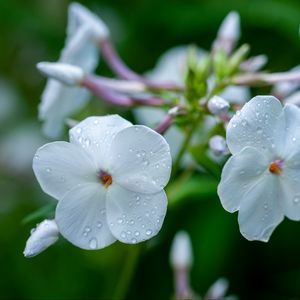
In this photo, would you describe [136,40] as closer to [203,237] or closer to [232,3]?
[232,3]

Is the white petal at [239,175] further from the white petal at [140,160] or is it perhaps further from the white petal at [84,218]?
the white petal at [84,218]

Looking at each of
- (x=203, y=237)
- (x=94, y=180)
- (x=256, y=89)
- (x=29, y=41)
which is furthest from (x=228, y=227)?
(x=29, y=41)

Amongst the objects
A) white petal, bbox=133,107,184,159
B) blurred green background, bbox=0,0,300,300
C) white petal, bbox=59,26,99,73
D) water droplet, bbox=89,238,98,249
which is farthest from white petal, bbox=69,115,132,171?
white petal, bbox=133,107,184,159

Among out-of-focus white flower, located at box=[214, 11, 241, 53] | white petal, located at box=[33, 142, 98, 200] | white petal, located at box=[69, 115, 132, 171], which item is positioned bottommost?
out-of-focus white flower, located at box=[214, 11, 241, 53]

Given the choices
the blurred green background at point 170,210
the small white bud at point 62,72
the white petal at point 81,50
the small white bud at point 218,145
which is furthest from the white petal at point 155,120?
the small white bud at point 218,145

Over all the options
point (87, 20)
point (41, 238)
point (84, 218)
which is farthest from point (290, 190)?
point (87, 20)

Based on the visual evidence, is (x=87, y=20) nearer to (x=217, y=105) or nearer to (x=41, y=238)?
(x=217, y=105)

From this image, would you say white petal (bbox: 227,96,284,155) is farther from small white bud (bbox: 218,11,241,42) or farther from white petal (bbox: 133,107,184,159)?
white petal (bbox: 133,107,184,159)
